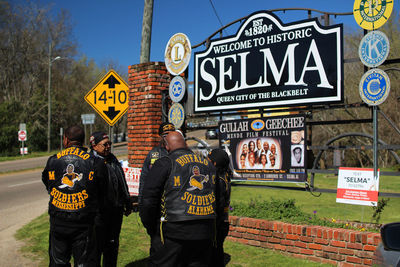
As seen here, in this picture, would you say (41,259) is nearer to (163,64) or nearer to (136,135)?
(136,135)

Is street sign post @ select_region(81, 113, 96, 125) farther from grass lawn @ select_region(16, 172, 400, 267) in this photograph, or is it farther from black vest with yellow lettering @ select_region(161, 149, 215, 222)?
black vest with yellow lettering @ select_region(161, 149, 215, 222)

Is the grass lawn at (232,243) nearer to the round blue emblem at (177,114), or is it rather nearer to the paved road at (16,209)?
the paved road at (16,209)

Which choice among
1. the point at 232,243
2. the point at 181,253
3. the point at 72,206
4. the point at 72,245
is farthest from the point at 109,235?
the point at 232,243

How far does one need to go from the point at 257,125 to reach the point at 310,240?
2.34 m

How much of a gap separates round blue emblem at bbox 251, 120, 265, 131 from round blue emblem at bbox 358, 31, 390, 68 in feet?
6.51

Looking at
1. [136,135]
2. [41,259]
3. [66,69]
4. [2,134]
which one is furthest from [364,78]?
[66,69]

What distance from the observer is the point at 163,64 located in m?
8.49

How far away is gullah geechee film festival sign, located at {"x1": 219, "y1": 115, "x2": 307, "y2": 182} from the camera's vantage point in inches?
259

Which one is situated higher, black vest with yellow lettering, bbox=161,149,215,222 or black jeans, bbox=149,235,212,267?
black vest with yellow lettering, bbox=161,149,215,222

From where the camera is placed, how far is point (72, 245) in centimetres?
403

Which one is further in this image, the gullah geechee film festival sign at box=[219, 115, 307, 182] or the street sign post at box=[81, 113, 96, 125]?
the street sign post at box=[81, 113, 96, 125]

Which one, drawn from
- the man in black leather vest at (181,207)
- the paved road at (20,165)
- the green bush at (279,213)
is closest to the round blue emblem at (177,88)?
the green bush at (279,213)

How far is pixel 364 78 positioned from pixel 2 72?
144 ft

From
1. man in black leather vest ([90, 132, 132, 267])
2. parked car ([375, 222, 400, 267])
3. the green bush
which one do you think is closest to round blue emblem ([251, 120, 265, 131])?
the green bush
